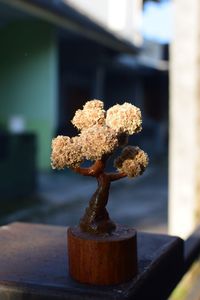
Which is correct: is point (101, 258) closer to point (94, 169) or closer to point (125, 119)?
point (94, 169)

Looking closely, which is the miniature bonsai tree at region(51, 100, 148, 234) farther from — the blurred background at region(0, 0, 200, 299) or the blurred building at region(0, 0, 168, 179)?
the blurred building at region(0, 0, 168, 179)

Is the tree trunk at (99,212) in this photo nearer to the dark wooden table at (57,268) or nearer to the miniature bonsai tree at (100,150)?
the miniature bonsai tree at (100,150)

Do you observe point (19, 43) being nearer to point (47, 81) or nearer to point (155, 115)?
point (47, 81)

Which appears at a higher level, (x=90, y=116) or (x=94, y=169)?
(x=90, y=116)

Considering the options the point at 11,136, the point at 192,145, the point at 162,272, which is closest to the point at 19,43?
the point at 11,136

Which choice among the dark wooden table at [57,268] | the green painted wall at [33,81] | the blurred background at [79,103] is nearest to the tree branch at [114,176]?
the dark wooden table at [57,268]

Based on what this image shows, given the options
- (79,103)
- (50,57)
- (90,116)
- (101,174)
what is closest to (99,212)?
(101,174)

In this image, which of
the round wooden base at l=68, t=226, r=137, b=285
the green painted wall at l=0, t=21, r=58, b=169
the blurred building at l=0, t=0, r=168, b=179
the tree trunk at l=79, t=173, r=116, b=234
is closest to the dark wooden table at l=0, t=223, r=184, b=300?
the round wooden base at l=68, t=226, r=137, b=285
